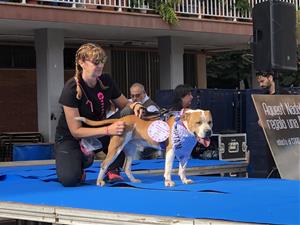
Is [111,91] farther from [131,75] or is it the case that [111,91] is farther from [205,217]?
[131,75]

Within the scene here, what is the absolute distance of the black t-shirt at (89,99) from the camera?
503cm

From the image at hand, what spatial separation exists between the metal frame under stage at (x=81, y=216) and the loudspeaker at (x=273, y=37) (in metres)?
3.94

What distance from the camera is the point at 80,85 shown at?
506 cm

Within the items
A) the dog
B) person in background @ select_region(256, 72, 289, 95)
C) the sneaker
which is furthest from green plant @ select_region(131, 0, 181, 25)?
the dog

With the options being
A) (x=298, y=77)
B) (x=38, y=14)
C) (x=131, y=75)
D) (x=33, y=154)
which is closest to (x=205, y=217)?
(x=33, y=154)

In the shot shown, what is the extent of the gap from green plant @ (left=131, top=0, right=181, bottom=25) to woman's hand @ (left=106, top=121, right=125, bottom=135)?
849cm

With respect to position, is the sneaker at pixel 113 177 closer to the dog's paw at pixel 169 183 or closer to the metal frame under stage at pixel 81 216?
the dog's paw at pixel 169 183

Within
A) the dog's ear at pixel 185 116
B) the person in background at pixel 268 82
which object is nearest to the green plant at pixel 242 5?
the person in background at pixel 268 82

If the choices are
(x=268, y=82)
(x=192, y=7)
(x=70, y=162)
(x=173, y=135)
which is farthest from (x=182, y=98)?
(x=192, y=7)

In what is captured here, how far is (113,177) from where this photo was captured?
17.3 feet

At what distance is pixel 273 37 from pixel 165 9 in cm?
586

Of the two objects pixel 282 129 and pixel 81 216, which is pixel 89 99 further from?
pixel 282 129

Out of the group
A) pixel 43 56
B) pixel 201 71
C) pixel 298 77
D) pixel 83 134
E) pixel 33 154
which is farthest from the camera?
pixel 298 77

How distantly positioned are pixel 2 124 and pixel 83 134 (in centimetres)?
1001
